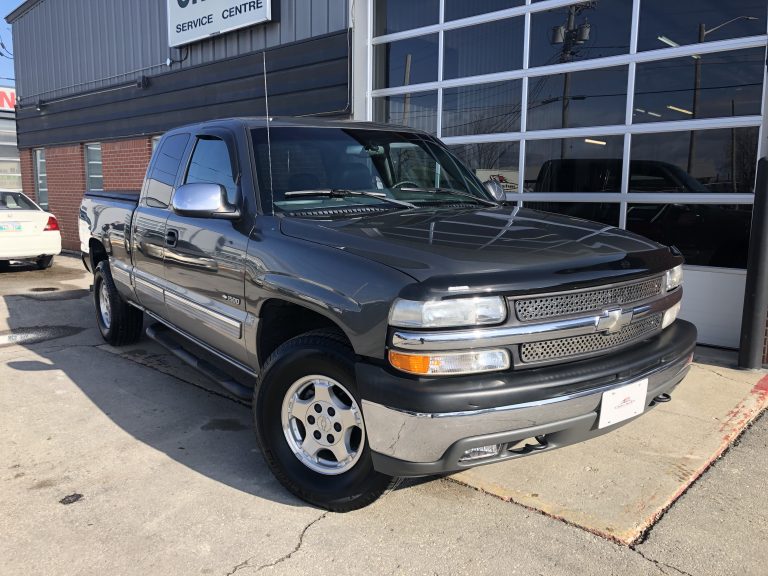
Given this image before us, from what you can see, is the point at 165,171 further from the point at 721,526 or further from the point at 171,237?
the point at 721,526

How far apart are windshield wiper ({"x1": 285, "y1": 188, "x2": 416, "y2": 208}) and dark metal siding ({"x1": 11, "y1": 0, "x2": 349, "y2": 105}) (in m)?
5.84

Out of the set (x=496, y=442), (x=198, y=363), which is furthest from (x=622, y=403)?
(x=198, y=363)

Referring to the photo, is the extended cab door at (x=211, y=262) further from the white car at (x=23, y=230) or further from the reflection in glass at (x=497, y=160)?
the white car at (x=23, y=230)

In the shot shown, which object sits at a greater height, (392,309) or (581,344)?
(392,309)

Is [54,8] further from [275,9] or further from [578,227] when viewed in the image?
[578,227]

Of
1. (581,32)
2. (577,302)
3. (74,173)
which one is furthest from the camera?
(74,173)

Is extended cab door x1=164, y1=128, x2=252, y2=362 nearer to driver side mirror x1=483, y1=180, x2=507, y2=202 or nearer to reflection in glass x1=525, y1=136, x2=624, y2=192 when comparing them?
driver side mirror x1=483, y1=180, x2=507, y2=202

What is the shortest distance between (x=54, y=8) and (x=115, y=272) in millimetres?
12613

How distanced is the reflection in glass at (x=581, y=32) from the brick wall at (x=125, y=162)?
8.39 m

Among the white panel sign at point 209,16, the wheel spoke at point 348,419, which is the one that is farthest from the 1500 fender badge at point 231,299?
the white panel sign at point 209,16

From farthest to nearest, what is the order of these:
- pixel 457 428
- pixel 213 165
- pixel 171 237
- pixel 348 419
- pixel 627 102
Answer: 1. pixel 627 102
2. pixel 171 237
3. pixel 213 165
4. pixel 348 419
5. pixel 457 428

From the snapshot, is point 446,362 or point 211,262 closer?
point 446,362

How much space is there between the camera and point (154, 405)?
4449mm

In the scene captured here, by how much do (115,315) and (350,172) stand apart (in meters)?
3.34
